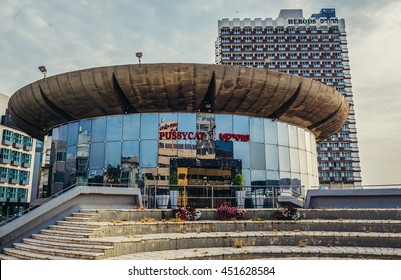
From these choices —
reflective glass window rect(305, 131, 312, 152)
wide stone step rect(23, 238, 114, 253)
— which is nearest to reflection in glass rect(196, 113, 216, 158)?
reflective glass window rect(305, 131, 312, 152)

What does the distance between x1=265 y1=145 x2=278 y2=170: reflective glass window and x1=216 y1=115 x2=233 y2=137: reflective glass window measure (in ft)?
10.9

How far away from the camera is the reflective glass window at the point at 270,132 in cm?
2591

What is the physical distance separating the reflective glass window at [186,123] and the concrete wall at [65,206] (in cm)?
858

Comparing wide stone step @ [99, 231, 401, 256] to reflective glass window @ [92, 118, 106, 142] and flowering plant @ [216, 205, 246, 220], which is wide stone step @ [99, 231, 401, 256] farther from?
reflective glass window @ [92, 118, 106, 142]

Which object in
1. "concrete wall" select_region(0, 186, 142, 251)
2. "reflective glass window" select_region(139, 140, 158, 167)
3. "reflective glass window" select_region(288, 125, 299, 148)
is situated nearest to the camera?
"concrete wall" select_region(0, 186, 142, 251)

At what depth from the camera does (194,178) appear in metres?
24.4

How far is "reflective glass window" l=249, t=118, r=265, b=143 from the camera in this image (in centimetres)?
2544

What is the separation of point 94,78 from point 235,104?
967cm

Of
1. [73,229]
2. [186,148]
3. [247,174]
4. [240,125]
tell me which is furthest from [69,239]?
[240,125]

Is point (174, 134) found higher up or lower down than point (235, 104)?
lower down

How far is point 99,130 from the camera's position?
25.2 meters
